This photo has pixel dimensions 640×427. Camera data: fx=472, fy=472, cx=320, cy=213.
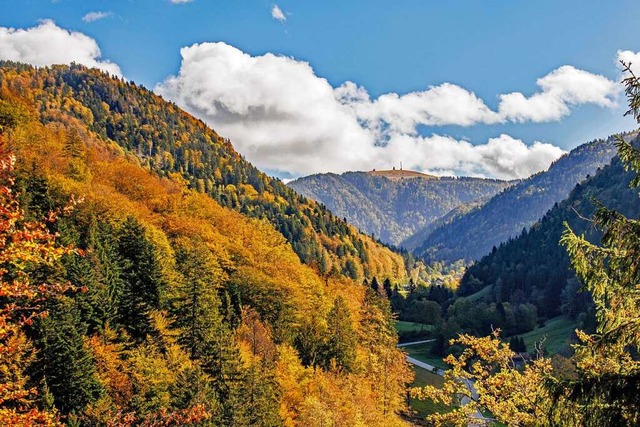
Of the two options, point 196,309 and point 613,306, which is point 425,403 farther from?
point 613,306

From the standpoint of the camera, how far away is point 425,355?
504ft

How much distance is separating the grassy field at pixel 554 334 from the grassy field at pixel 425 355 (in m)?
28.8

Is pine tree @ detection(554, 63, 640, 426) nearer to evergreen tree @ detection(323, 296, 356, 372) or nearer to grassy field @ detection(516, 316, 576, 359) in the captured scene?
evergreen tree @ detection(323, 296, 356, 372)

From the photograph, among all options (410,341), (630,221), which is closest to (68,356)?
(630,221)

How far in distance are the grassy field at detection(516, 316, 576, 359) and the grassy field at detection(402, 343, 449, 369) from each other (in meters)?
28.8

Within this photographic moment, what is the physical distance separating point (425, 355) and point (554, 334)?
5040 centimetres

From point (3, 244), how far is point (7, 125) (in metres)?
85.8

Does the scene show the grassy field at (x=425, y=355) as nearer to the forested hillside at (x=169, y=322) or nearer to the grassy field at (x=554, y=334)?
the grassy field at (x=554, y=334)

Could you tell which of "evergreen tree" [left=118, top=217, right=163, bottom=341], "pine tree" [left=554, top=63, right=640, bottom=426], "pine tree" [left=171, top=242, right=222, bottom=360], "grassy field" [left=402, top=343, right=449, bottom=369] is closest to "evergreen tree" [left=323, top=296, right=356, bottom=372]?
"pine tree" [left=171, top=242, right=222, bottom=360]

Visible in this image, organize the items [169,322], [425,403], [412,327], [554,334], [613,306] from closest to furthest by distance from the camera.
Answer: [613,306] < [169,322] < [425,403] < [554,334] < [412,327]

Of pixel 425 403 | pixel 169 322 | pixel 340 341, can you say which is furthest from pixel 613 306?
pixel 425 403

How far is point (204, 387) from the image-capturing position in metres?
49.4

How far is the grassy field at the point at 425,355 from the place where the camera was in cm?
14138

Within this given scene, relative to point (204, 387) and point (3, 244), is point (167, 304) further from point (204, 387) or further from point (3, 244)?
point (3, 244)
